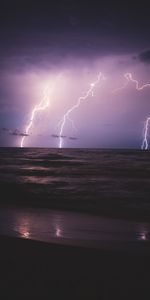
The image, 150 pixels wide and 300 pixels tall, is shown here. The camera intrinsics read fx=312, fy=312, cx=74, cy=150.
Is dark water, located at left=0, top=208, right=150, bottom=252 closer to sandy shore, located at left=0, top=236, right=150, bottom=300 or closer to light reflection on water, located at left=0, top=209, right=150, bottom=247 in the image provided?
light reflection on water, located at left=0, top=209, right=150, bottom=247

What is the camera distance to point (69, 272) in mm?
4336

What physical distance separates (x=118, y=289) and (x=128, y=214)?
23.6 feet

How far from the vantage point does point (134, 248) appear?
595cm

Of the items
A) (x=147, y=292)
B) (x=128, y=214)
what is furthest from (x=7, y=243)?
(x=128, y=214)

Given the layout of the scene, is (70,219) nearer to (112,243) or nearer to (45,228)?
(45,228)

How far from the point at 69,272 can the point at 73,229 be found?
10.8ft

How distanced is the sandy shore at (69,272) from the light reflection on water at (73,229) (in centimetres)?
83

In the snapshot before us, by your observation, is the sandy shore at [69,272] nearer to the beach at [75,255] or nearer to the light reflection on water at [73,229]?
the beach at [75,255]

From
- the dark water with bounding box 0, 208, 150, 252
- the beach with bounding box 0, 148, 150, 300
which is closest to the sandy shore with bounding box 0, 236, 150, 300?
the beach with bounding box 0, 148, 150, 300

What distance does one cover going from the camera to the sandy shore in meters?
3.65

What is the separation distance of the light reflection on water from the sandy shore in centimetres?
83

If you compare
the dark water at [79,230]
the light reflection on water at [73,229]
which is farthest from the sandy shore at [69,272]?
the light reflection on water at [73,229]

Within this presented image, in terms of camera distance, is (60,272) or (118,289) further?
(60,272)

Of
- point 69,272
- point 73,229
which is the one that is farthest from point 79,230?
point 69,272
